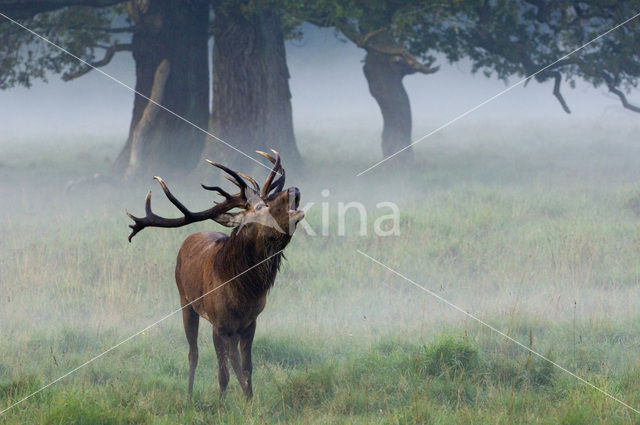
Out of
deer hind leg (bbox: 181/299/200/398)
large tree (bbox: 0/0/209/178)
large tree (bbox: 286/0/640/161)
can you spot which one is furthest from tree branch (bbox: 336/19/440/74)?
deer hind leg (bbox: 181/299/200/398)

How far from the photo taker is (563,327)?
8.15 m

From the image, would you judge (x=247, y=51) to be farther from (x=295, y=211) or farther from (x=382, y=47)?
(x=295, y=211)

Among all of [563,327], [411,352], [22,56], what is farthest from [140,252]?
[22,56]

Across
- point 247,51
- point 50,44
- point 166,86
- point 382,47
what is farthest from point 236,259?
point 50,44

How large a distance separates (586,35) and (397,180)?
5.21 m

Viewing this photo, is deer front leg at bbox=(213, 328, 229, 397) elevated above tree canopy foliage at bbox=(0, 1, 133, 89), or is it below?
below

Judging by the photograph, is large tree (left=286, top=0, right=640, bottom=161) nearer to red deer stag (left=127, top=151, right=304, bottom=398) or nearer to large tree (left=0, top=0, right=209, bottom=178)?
large tree (left=0, top=0, right=209, bottom=178)

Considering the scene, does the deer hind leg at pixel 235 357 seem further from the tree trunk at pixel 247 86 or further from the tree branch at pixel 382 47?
the tree branch at pixel 382 47

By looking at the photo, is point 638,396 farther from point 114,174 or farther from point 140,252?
point 114,174

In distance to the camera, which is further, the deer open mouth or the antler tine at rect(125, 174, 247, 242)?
the antler tine at rect(125, 174, 247, 242)

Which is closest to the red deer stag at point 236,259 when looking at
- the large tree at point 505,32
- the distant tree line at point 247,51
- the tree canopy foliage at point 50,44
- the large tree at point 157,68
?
the large tree at point 505,32

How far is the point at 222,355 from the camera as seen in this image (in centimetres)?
Result: 608

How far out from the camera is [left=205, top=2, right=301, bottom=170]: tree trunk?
17078mm

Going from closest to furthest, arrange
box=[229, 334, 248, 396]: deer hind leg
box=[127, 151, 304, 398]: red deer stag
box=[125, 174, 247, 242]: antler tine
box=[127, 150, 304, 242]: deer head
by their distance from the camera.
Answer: box=[127, 150, 304, 242]: deer head < box=[127, 151, 304, 398]: red deer stag < box=[125, 174, 247, 242]: antler tine < box=[229, 334, 248, 396]: deer hind leg
